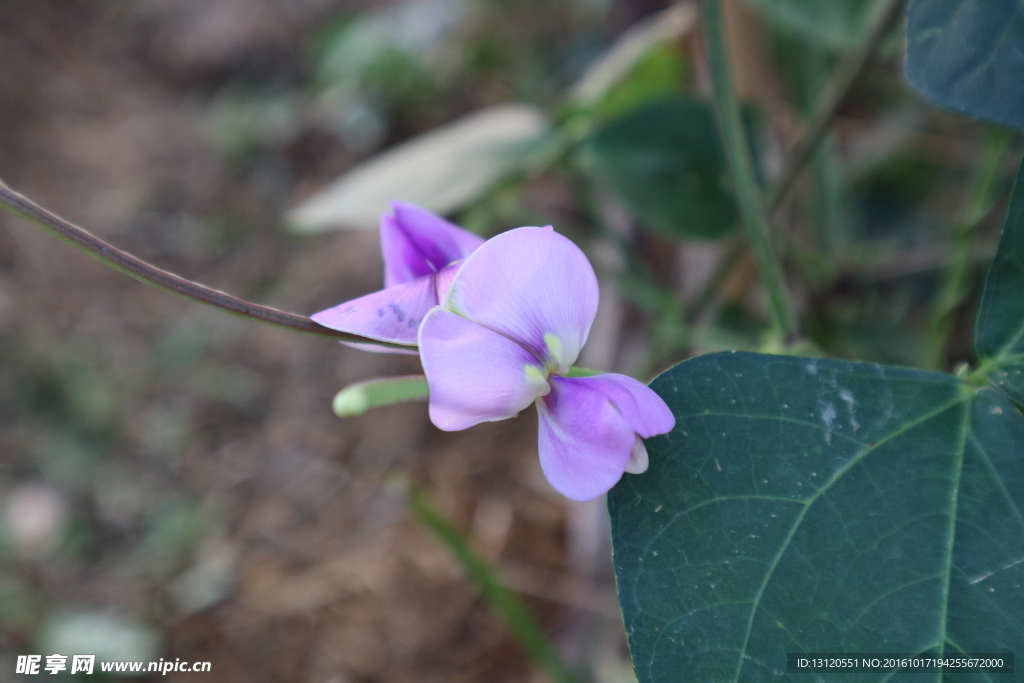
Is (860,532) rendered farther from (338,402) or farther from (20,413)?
(20,413)

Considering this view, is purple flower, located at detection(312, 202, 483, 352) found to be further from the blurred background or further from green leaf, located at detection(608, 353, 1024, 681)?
the blurred background

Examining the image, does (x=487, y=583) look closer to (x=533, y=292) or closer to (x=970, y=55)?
(x=533, y=292)

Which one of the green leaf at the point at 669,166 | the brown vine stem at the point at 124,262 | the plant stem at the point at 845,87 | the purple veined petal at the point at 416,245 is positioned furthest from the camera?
the green leaf at the point at 669,166

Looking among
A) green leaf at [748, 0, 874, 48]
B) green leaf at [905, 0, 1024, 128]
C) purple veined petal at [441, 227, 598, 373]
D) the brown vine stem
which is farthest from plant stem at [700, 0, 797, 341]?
green leaf at [748, 0, 874, 48]

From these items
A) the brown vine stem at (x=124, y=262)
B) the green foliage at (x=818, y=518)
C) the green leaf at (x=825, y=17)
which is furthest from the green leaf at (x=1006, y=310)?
the green leaf at (x=825, y=17)

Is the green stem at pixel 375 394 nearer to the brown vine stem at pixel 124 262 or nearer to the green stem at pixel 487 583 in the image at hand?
the brown vine stem at pixel 124 262

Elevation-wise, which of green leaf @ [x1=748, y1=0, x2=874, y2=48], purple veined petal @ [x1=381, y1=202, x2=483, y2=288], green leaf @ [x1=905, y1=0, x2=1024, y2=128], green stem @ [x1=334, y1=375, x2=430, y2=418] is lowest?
green stem @ [x1=334, y1=375, x2=430, y2=418]
